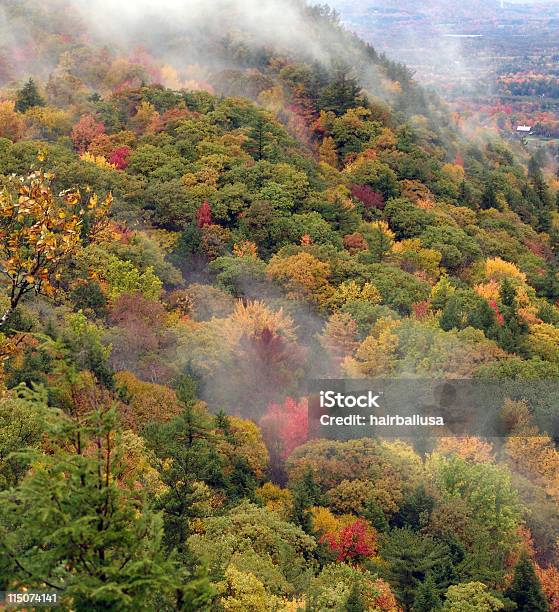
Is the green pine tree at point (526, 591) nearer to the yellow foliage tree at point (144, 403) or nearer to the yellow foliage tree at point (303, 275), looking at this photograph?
the yellow foliage tree at point (144, 403)

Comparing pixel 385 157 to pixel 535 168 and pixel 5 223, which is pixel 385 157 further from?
pixel 5 223

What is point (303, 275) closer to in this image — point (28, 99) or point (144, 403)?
point (144, 403)

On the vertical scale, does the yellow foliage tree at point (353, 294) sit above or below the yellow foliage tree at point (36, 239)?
below

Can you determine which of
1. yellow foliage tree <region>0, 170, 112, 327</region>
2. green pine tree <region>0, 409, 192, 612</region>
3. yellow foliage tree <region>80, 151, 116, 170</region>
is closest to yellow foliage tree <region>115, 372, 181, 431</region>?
green pine tree <region>0, 409, 192, 612</region>

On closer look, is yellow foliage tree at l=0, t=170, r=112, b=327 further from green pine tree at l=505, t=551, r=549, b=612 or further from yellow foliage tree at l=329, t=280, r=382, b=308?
yellow foliage tree at l=329, t=280, r=382, b=308

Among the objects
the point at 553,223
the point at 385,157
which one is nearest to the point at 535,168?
the point at 553,223

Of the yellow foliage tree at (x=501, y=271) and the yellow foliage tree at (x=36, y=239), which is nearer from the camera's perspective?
the yellow foliage tree at (x=36, y=239)

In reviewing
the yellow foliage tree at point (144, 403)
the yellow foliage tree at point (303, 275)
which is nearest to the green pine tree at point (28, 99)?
the yellow foliage tree at point (303, 275)
